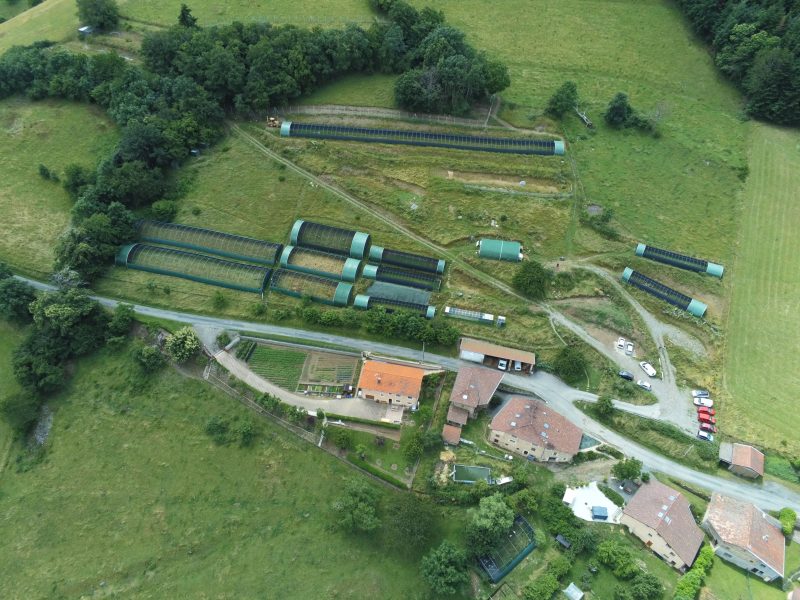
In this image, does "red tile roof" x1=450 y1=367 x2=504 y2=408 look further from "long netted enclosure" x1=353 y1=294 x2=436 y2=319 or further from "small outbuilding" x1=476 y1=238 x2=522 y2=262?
"small outbuilding" x1=476 y1=238 x2=522 y2=262

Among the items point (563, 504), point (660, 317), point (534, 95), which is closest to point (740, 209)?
point (660, 317)

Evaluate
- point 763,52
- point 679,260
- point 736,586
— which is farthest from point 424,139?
point 736,586

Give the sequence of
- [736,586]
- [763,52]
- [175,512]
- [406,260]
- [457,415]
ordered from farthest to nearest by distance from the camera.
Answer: [763,52] < [406,260] < [457,415] < [175,512] < [736,586]

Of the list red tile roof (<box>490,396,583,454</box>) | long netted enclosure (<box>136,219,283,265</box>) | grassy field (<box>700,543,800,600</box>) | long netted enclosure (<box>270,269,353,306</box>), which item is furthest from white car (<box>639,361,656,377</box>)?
long netted enclosure (<box>136,219,283,265</box>)

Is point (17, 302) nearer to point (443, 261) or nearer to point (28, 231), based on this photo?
point (28, 231)

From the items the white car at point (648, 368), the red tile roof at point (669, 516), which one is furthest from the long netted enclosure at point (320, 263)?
the red tile roof at point (669, 516)

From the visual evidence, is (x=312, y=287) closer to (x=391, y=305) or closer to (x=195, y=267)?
(x=391, y=305)

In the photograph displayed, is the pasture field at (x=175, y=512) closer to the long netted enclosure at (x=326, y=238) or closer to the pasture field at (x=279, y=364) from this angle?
the pasture field at (x=279, y=364)
